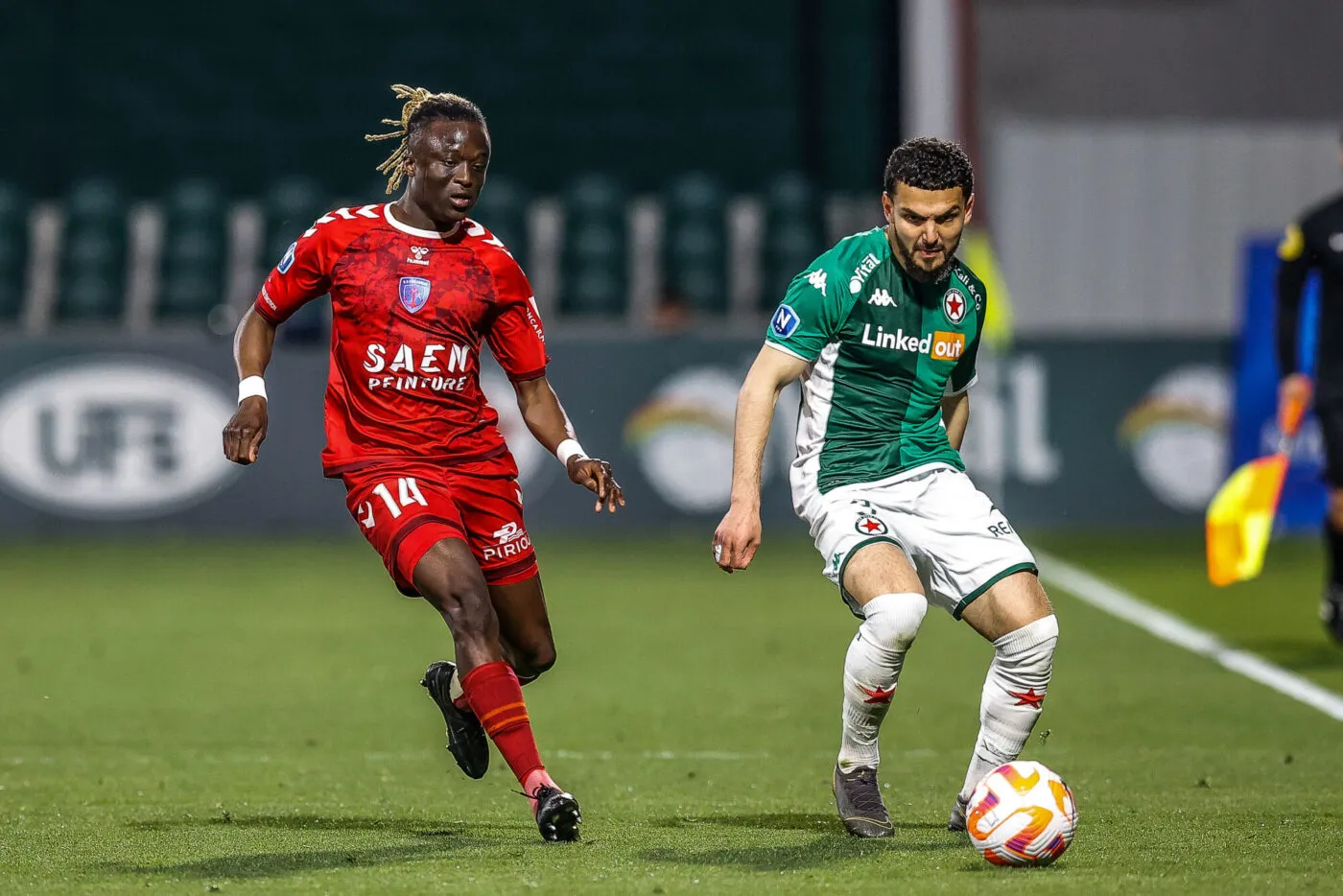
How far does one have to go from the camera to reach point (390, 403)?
6156mm

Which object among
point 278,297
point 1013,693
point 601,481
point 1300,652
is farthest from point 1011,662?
point 1300,652

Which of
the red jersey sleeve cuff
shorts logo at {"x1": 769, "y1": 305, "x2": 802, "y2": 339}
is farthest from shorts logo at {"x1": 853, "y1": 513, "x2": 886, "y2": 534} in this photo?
the red jersey sleeve cuff

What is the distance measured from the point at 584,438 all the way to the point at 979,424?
2904 millimetres

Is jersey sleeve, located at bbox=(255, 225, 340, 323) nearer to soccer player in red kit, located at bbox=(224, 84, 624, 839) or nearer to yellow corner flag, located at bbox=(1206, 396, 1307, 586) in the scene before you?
soccer player in red kit, located at bbox=(224, 84, 624, 839)

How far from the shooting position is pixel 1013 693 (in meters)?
5.78

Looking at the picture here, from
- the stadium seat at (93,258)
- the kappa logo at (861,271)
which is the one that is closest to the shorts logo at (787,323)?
the kappa logo at (861,271)

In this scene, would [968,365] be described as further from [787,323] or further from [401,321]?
[401,321]

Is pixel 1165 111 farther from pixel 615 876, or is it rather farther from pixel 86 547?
pixel 615 876

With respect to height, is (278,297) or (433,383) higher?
(278,297)

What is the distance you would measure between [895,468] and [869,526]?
0.22 metres

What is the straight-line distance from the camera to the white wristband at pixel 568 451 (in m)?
6.27

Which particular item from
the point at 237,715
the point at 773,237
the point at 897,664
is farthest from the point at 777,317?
the point at 773,237

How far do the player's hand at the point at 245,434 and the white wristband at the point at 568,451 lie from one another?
906mm

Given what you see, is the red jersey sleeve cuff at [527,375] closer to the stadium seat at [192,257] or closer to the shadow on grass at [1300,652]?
the shadow on grass at [1300,652]
